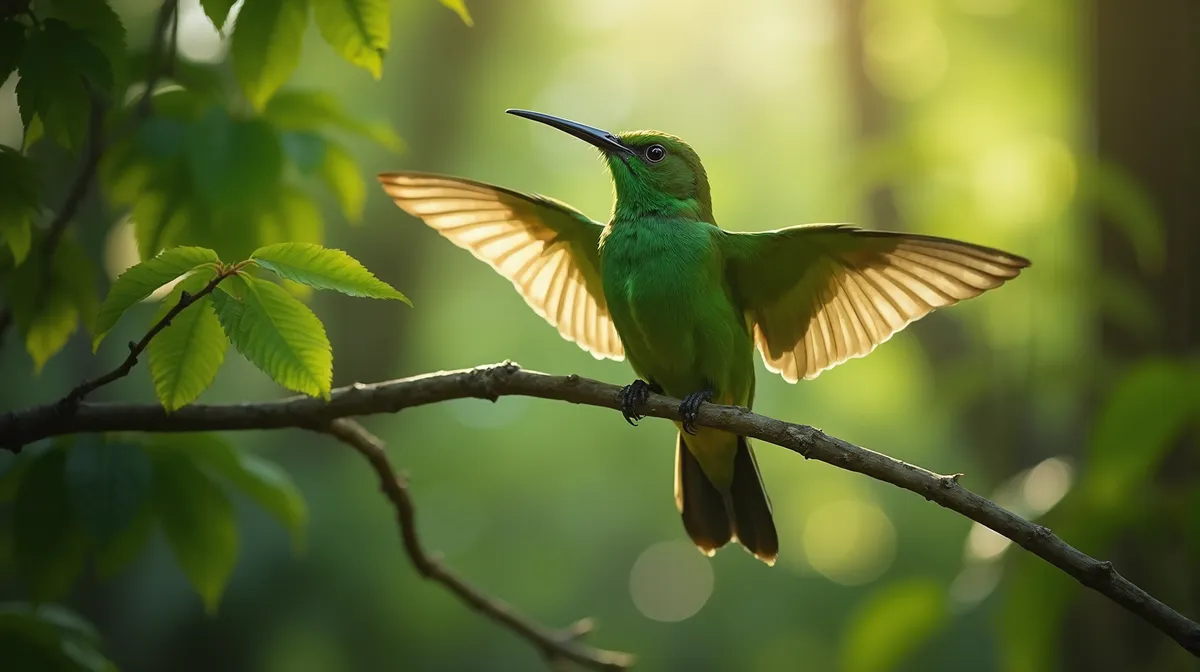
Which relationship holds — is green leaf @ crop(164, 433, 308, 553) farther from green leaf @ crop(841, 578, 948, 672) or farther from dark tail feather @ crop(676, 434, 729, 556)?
green leaf @ crop(841, 578, 948, 672)

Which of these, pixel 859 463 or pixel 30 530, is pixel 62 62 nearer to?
pixel 30 530

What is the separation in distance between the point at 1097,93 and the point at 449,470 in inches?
280

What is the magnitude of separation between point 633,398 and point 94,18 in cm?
195

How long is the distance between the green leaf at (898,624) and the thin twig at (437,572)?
876mm

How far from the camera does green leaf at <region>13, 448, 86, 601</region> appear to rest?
2.90 metres

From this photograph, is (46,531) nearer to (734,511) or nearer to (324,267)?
(324,267)

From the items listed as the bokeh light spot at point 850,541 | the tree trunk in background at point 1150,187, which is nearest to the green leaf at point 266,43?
the tree trunk in background at point 1150,187

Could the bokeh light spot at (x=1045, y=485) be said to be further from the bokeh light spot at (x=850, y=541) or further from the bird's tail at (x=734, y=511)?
the bokeh light spot at (x=850, y=541)

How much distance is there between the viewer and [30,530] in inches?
114

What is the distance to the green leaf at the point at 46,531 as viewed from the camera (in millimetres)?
2898

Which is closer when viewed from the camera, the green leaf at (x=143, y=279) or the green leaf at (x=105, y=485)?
the green leaf at (x=143, y=279)

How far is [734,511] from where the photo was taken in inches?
161

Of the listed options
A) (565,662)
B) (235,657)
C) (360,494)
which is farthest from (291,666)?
(565,662)

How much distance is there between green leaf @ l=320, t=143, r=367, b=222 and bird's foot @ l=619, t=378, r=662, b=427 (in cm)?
118
